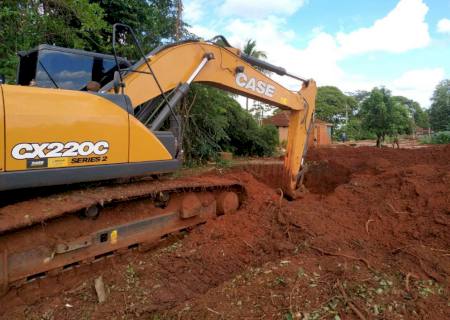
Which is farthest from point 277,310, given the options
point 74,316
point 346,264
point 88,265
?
point 88,265

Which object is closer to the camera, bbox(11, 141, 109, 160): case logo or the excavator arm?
bbox(11, 141, 109, 160): case logo

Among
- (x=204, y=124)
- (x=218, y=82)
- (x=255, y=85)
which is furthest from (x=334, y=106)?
(x=218, y=82)

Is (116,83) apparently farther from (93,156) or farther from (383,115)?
(383,115)

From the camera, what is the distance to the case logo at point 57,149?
11.1 feet

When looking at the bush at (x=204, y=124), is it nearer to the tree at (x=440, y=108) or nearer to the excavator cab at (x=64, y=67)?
the excavator cab at (x=64, y=67)

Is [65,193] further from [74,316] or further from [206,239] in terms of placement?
[206,239]

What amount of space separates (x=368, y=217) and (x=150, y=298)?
3.45 metres

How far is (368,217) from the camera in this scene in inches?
225

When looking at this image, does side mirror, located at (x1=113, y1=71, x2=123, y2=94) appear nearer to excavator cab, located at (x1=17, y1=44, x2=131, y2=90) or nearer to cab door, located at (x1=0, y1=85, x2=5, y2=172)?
excavator cab, located at (x1=17, y1=44, x2=131, y2=90)

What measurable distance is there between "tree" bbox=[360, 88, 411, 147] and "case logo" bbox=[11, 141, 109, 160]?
22958 mm

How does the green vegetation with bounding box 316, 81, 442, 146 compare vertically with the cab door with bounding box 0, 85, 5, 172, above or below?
above

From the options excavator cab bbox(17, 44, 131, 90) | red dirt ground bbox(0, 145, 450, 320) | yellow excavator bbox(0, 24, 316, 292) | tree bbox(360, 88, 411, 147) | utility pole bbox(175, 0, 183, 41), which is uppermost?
utility pole bbox(175, 0, 183, 41)

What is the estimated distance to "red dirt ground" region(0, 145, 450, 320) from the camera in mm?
3340

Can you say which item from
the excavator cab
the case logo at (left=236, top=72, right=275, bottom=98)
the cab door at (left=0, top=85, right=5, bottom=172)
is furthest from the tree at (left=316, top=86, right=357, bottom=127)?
the cab door at (left=0, top=85, right=5, bottom=172)
